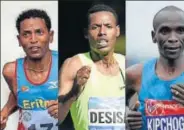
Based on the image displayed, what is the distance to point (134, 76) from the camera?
14.2 feet

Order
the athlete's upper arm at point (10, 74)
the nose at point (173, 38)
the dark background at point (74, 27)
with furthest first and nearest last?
the athlete's upper arm at point (10, 74) → the dark background at point (74, 27) → the nose at point (173, 38)

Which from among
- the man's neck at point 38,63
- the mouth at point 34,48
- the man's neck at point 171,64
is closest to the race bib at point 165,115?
the man's neck at point 171,64

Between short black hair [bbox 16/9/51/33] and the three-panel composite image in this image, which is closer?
the three-panel composite image

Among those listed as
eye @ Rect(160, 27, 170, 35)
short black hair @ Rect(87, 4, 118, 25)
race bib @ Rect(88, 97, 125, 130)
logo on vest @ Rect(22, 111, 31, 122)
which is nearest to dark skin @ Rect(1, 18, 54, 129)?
logo on vest @ Rect(22, 111, 31, 122)

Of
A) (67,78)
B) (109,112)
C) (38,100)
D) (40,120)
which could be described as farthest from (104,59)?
(40,120)

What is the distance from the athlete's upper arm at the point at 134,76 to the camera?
4.33 meters

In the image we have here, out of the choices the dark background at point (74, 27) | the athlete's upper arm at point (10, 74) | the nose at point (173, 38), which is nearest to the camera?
the nose at point (173, 38)

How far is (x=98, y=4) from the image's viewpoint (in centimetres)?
436

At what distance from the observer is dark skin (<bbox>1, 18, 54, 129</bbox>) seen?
4.41 metres

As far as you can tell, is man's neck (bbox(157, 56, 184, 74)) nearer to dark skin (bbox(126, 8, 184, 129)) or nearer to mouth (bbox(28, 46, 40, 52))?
dark skin (bbox(126, 8, 184, 129))

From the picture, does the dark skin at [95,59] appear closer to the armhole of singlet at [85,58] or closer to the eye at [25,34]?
the armhole of singlet at [85,58]

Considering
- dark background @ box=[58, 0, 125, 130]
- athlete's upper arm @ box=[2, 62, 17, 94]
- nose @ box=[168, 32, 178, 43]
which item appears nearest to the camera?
nose @ box=[168, 32, 178, 43]

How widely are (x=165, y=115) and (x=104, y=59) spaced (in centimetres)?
76

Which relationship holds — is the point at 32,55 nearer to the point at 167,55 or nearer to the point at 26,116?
the point at 26,116
